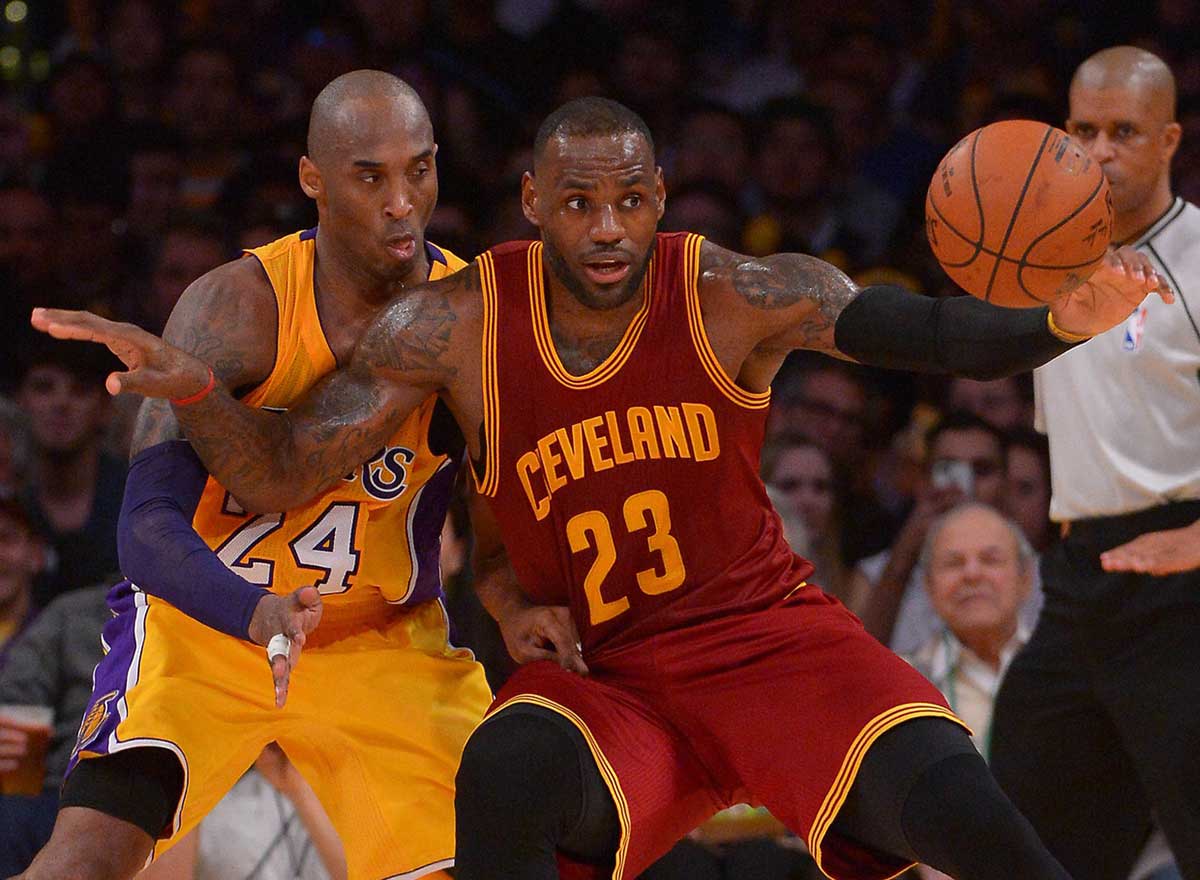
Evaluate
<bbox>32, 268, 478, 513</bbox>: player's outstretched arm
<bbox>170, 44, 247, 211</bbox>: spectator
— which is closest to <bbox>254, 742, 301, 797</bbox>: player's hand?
<bbox>32, 268, 478, 513</bbox>: player's outstretched arm

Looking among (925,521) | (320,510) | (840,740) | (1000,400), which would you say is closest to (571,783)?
(840,740)

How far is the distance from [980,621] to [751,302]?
2411 mm

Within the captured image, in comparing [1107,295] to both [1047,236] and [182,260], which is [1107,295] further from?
[182,260]

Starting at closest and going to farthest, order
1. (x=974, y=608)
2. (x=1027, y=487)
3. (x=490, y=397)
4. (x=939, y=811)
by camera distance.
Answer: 1. (x=939, y=811)
2. (x=490, y=397)
3. (x=974, y=608)
4. (x=1027, y=487)

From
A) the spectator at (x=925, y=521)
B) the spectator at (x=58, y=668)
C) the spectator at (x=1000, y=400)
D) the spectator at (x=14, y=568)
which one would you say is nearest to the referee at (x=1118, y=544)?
the spectator at (x=925, y=521)

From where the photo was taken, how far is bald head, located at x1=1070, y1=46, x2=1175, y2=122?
186 inches

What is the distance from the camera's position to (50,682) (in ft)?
20.1

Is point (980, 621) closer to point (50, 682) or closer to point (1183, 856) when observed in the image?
point (1183, 856)

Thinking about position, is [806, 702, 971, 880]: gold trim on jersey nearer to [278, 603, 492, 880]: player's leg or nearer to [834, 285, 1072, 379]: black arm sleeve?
[834, 285, 1072, 379]: black arm sleeve

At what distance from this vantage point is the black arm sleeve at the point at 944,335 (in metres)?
3.76

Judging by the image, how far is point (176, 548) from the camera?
157 inches

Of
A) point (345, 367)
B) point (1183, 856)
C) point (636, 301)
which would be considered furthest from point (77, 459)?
point (1183, 856)

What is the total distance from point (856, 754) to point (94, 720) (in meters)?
1.67

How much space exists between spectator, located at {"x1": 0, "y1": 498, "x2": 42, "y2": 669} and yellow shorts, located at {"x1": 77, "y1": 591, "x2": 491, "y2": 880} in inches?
92.8
